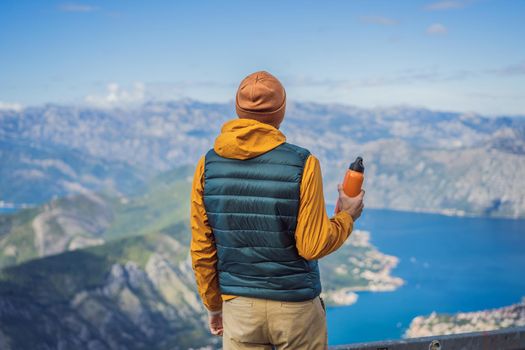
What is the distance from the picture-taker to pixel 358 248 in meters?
159

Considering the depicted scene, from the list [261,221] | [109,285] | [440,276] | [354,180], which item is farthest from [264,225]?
[440,276]

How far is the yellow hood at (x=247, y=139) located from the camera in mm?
2145

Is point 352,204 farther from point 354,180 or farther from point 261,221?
point 261,221

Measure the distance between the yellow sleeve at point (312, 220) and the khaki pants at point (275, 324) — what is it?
26 centimetres

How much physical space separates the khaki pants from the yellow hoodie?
104 millimetres

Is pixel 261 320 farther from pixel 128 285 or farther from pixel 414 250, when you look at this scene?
pixel 414 250

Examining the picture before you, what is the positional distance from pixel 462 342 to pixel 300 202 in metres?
1.78

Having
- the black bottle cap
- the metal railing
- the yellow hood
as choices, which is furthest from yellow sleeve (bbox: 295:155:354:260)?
the metal railing

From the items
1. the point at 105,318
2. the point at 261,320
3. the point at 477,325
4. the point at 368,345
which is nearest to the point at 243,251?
the point at 261,320

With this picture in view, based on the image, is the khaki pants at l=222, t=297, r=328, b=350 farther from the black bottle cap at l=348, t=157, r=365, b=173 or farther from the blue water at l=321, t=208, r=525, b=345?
the blue water at l=321, t=208, r=525, b=345

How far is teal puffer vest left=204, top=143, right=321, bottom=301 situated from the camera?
2.12m

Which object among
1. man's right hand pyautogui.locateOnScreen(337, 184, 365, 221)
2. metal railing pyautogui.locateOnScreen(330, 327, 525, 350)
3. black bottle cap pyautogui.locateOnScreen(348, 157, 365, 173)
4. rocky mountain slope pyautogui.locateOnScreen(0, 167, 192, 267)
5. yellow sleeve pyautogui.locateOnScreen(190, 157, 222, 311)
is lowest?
rocky mountain slope pyautogui.locateOnScreen(0, 167, 192, 267)

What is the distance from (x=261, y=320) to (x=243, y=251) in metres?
0.31

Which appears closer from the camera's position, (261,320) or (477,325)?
(261,320)
